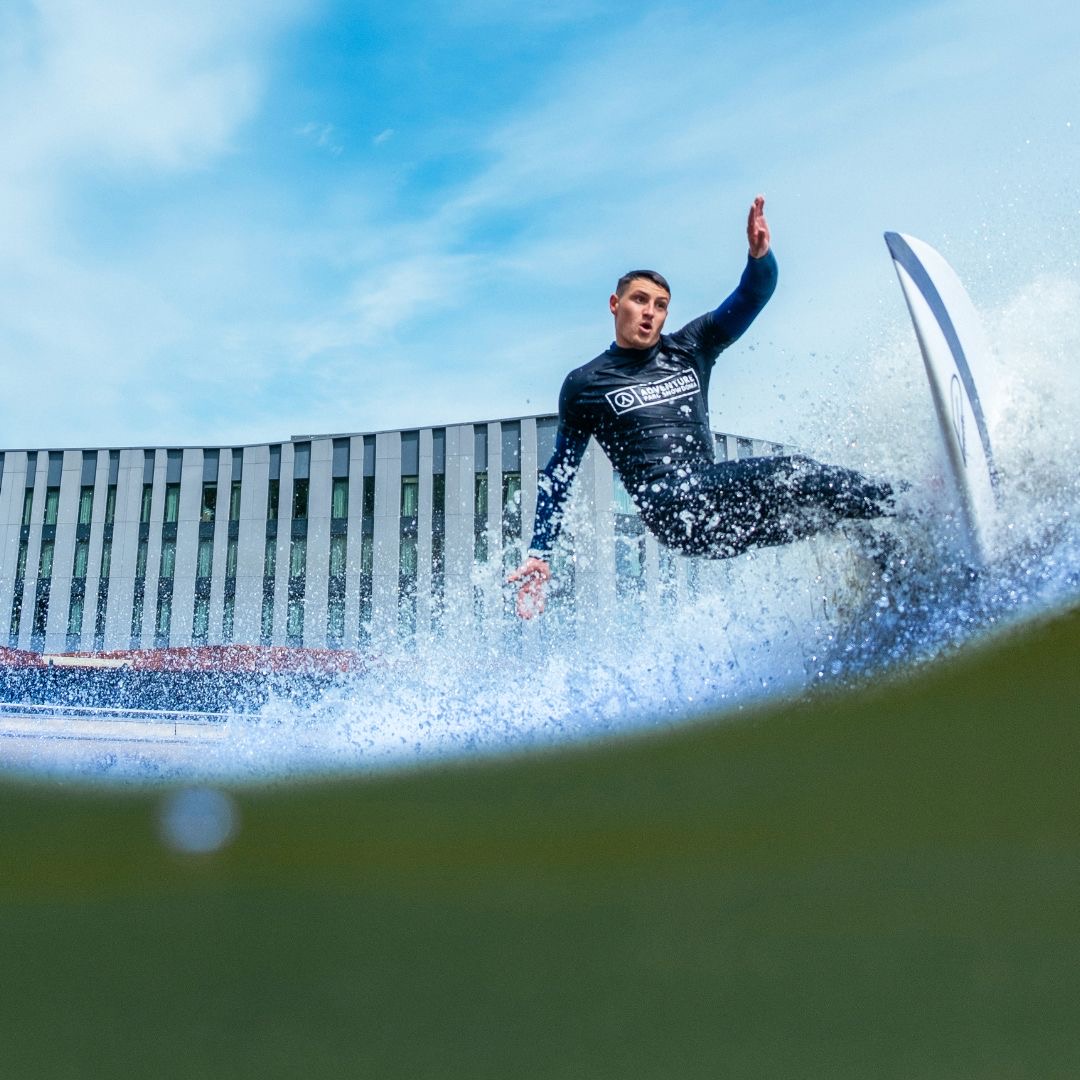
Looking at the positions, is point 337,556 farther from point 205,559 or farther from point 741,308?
point 741,308

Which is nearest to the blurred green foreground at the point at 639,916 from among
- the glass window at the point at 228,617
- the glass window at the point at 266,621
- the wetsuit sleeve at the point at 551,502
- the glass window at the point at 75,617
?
the wetsuit sleeve at the point at 551,502

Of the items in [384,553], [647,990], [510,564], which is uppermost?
[384,553]

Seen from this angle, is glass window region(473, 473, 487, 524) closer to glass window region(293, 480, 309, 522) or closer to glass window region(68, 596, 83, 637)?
glass window region(293, 480, 309, 522)

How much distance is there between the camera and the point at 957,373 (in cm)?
480

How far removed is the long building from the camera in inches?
1236

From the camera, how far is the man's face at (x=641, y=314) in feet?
20.0

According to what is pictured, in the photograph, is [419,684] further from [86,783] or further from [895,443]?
[895,443]

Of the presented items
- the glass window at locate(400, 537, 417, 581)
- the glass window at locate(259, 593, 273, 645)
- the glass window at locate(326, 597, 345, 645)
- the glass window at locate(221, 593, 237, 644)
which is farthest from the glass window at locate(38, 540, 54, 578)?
the glass window at locate(400, 537, 417, 581)

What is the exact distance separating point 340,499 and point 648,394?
28679mm

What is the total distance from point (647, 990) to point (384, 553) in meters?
29.3

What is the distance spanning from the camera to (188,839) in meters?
4.13

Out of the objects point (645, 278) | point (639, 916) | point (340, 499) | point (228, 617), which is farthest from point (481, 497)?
point (639, 916)

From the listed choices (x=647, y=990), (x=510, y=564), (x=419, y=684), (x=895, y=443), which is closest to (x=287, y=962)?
(x=647, y=990)

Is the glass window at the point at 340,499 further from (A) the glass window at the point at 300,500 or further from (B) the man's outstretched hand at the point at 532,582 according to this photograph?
(B) the man's outstretched hand at the point at 532,582
